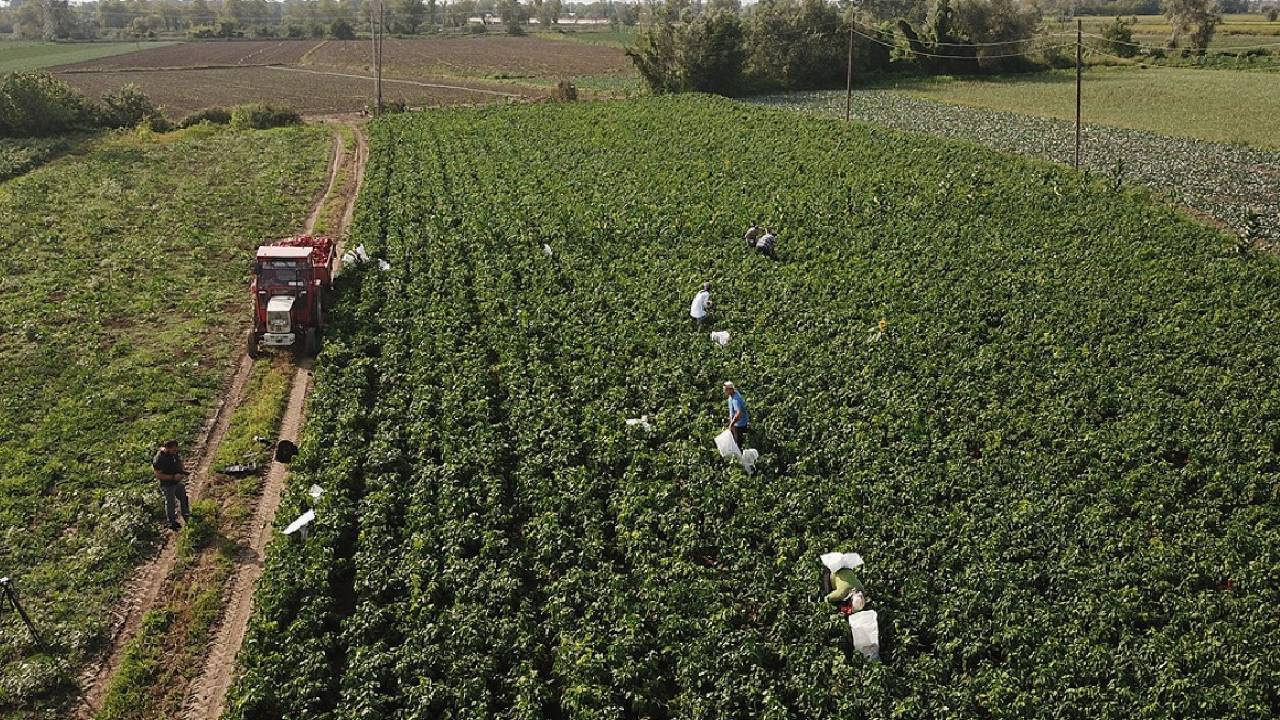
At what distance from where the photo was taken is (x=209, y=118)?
54.0 meters

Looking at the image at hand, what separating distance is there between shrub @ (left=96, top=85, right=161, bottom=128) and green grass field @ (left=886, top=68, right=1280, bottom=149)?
47.3 metres

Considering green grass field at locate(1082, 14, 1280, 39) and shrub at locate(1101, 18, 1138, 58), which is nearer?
shrub at locate(1101, 18, 1138, 58)

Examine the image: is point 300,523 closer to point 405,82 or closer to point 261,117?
point 261,117

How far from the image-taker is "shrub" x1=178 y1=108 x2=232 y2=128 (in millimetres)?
53125

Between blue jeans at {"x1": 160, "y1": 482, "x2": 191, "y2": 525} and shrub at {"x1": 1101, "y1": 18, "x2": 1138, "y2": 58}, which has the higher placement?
shrub at {"x1": 1101, "y1": 18, "x2": 1138, "y2": 58}

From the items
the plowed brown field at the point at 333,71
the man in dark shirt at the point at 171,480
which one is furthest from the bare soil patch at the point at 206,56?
the man in dark shirt at the point at 171,480

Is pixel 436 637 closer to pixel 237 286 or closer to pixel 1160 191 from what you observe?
pixel 237 286

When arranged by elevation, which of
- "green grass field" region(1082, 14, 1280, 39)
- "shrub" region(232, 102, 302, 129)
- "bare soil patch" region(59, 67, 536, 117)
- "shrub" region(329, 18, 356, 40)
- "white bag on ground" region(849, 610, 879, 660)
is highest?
"shrub" region(329, 18, 356, 40)

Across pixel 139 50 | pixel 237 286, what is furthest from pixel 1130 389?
pixel 139 50

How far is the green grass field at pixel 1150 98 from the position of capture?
4600 cm

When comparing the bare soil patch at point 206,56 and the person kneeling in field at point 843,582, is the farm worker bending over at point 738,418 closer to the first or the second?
the person kneeling in field at point 843,582

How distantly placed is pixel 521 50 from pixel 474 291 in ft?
319

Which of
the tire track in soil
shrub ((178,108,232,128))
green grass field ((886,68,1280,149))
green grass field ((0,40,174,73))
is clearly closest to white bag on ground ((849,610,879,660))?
the tire track in soil

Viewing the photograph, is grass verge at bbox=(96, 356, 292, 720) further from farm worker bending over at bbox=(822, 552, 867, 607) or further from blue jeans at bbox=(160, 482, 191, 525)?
farm worker bending over at bbox=(822, 552, 867, 607)
